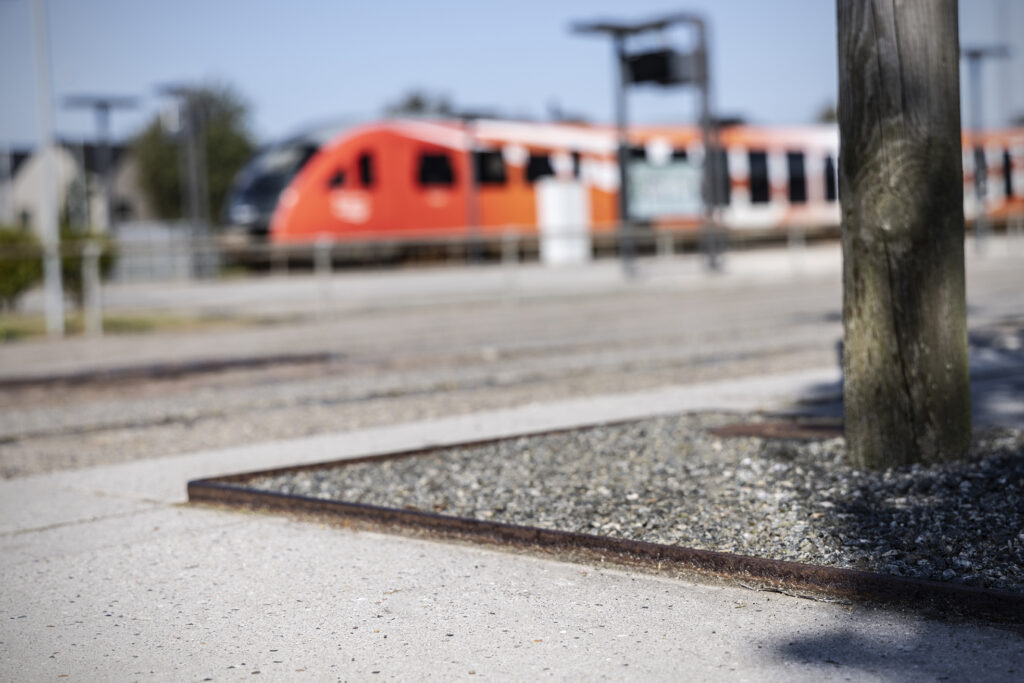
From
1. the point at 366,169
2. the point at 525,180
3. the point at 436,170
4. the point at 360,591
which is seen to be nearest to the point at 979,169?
the point at 525,180

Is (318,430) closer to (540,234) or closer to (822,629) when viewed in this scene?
(822,629)

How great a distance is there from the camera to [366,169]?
30.0m

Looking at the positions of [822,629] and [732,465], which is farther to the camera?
[732,465]

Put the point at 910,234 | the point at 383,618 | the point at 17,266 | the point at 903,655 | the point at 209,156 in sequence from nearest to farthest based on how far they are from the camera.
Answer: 1. the point at 903,655
2. the point at 383,618
3. the point at 910,234
4. the point at 17,266
5. the point at 209,156

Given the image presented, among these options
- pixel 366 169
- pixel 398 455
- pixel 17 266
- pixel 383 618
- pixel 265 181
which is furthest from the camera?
pixel 265 181

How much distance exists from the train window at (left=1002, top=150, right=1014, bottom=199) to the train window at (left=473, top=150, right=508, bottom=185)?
19.5m

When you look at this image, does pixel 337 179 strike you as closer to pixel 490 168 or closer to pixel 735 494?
pixel 490 168

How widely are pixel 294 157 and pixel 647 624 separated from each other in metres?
27.3

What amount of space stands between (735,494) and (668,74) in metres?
21.3

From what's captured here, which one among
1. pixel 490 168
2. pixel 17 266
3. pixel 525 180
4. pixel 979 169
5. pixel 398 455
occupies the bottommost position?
pixel 398 455

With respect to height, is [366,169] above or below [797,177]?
above

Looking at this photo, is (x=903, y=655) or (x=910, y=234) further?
(x=910, y=234)

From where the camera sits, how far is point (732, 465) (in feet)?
17.5

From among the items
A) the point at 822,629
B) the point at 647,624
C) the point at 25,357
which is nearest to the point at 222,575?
the point at 647,624
